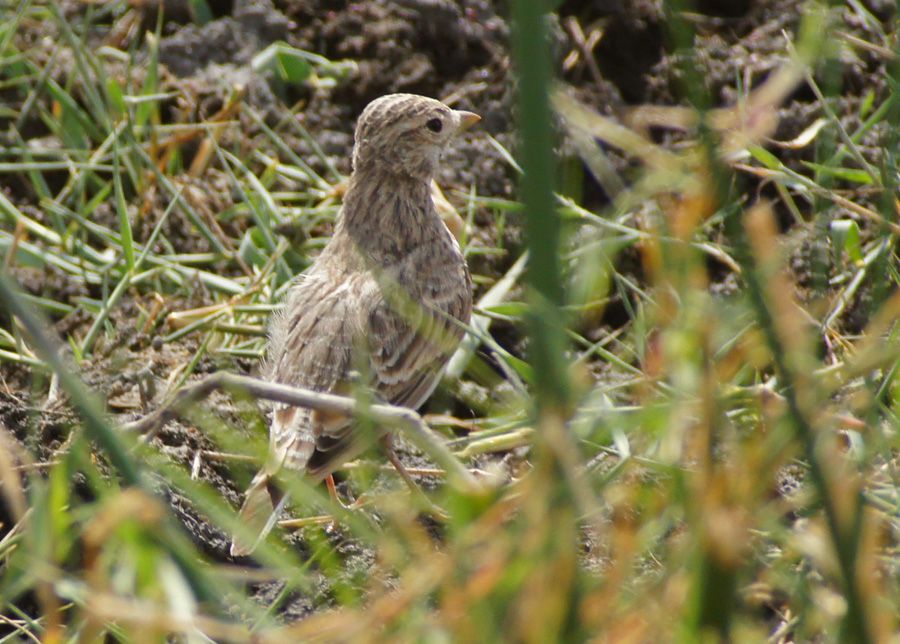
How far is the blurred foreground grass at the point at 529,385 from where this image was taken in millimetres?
1991

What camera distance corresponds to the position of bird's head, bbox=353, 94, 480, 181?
492 centimetres

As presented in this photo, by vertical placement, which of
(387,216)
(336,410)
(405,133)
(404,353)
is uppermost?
(336,410)

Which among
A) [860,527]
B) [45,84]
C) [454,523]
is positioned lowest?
[45,84]

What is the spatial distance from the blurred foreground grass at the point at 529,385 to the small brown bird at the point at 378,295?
0.20 metres

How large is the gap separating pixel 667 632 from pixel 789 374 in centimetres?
54

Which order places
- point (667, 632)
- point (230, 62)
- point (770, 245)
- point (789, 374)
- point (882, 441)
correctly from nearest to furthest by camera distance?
point (789, 374) → point (770, 245) → point (667, 632) → point (882, 441) → point (230, 62)

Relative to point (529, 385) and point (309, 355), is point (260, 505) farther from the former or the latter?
point (529, 385)

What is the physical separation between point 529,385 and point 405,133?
→ 1028 mm

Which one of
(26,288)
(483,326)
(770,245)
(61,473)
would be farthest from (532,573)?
(26,288)

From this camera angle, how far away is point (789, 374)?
1.92 metres

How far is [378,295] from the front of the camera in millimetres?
4648

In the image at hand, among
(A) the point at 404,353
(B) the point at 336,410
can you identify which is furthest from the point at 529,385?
(B) the point at 336,410

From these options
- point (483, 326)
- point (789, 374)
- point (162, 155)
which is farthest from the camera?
point (162, 155)

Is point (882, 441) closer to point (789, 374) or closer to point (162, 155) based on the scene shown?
point (789, 374)
